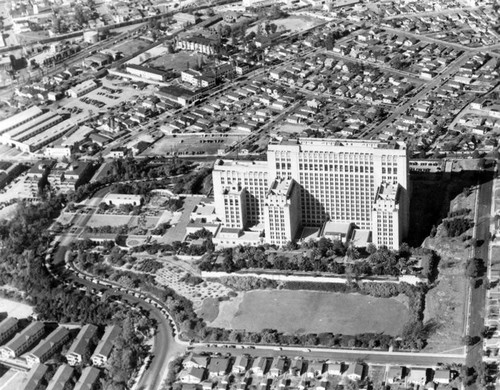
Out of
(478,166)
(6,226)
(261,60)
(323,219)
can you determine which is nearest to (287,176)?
(323,219)

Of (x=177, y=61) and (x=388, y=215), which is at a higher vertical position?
(x=177, y=61)

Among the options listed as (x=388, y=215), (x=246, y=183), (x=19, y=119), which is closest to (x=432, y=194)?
(x=388, y=215)

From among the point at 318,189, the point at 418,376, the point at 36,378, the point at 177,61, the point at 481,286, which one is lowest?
the point at 36,378

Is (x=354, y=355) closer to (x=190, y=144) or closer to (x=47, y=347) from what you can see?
(x=47, y=347)

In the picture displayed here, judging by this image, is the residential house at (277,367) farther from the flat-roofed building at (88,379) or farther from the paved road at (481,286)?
the paved road at (481,286)

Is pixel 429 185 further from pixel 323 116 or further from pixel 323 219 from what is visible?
pixel 323 116

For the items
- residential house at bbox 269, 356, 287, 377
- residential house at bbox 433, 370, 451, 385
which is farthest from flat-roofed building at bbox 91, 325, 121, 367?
residential house at bbox 433, 370, 451, 385

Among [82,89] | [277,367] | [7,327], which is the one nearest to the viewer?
[277,367]
